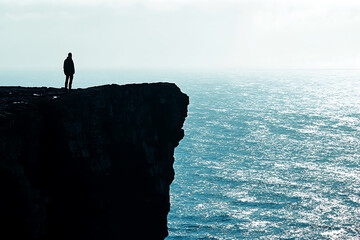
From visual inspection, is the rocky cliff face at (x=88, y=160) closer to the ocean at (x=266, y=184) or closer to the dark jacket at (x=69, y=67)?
the dark jacket at (x=69, y=67)

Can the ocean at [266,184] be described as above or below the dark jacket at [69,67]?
below

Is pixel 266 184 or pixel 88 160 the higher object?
pixel 88 160

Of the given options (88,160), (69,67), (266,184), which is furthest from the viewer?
(266,184)

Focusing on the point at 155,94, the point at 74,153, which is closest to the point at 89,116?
the point at 74,153

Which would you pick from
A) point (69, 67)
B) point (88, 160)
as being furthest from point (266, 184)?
point (88, 160)

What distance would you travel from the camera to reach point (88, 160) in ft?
109

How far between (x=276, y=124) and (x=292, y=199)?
303 feet

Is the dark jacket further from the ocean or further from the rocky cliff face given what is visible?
the ocean

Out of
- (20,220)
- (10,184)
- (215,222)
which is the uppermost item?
(10,184)

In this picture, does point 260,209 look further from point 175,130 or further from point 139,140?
point 139,140

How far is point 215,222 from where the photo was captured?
75.1 m

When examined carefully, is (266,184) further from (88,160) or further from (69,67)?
(88,160)

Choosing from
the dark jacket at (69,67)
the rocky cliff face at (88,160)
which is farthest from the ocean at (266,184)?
the dark jacket at (69,67)

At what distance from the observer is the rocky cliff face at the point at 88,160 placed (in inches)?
982
